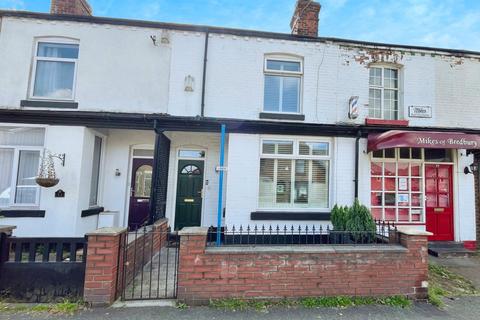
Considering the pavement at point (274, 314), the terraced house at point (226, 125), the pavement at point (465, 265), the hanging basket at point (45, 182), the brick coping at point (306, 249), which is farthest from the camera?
the terraced house at point (226, 125)

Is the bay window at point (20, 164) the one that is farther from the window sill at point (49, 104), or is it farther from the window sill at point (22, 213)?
the window sill at point (49, 104)

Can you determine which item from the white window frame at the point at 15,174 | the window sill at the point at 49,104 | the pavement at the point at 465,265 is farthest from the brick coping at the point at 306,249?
the window sill at the point at 49,104

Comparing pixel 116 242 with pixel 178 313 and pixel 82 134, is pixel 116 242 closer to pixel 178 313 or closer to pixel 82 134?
pixel 178 313

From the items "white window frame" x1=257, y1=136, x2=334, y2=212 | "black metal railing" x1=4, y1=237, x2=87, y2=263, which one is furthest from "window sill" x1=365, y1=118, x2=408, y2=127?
"black metal railing" x1=4, y1=237, x2=87, y2=263

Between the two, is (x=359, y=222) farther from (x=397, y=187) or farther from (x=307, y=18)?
(x=307, y=18)

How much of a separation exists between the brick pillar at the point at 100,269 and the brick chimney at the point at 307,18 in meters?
7.34

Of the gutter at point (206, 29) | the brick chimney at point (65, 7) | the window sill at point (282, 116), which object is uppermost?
the brick chimney at point (65, 7)

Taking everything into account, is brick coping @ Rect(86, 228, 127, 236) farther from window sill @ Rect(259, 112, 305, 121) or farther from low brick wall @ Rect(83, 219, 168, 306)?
window sill @ Rect(259, 112, 305, 121)

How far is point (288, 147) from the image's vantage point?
25.5ft

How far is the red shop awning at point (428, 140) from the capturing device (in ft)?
22.3

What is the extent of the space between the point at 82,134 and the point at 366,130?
7502mm

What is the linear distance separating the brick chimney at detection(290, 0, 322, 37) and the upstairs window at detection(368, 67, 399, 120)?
2.13m

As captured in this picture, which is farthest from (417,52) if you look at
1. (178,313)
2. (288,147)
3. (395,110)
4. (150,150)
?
(178,313)

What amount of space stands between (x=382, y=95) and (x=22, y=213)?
10068 mm
